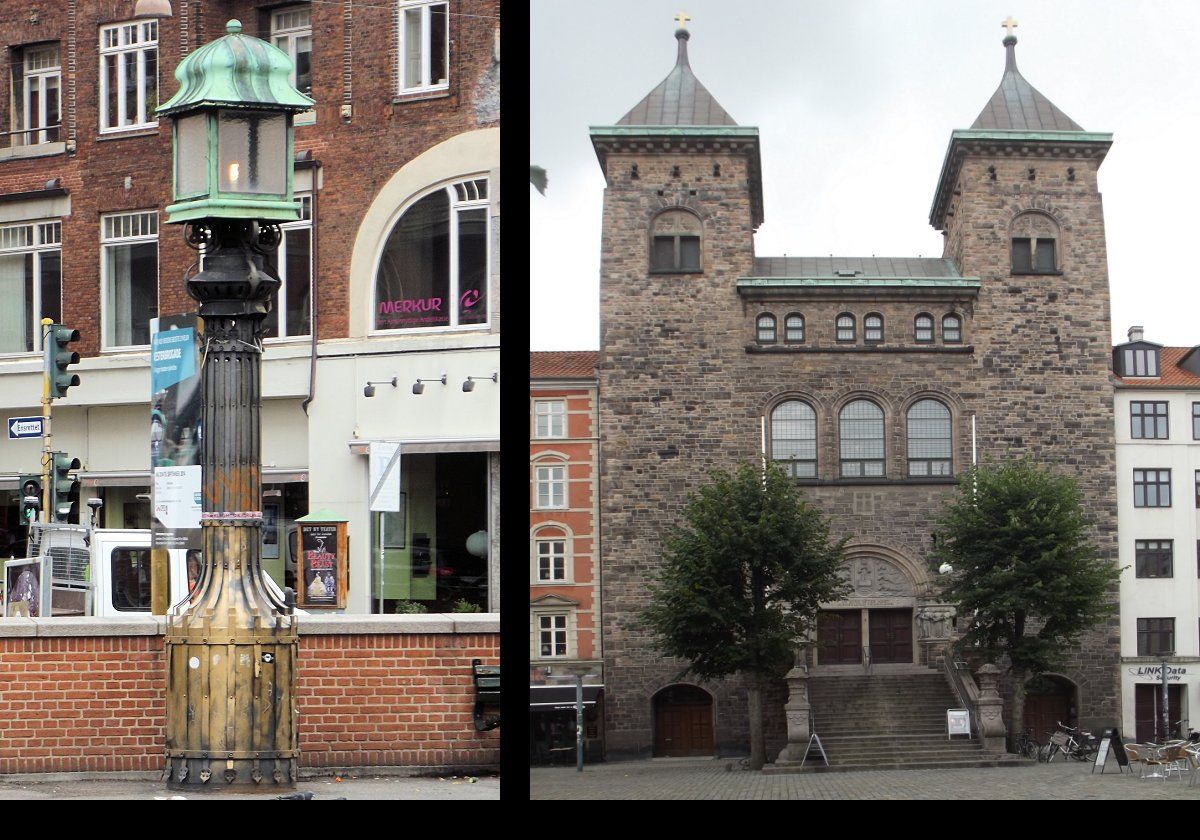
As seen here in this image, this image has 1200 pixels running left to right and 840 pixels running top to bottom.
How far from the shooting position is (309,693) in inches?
416

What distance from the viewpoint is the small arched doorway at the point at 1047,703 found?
1642 centimetres

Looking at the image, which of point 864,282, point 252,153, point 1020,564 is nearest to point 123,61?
point 252,153

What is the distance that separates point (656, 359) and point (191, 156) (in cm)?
1013

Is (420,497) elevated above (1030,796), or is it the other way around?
(420,497)

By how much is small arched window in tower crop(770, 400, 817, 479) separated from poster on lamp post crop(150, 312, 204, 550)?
7.37 m

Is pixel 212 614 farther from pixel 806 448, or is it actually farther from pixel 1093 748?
pixel 806 448

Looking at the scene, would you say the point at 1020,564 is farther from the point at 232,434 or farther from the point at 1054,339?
the point at 232,434

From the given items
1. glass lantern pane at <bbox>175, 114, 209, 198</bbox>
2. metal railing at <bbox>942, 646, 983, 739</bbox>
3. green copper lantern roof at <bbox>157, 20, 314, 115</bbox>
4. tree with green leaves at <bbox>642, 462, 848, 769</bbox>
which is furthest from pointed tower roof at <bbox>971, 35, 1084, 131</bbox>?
glass lantern pane at <bbox>175, 114, 209, 198</bbox>

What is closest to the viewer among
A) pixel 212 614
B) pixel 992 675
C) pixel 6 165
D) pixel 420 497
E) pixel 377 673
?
pixel 212 614

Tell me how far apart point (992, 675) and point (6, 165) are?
460 inches

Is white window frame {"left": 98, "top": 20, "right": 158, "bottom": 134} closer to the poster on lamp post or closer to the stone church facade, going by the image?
the poster on lamp post

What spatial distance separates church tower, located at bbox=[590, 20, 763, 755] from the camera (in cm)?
1819
